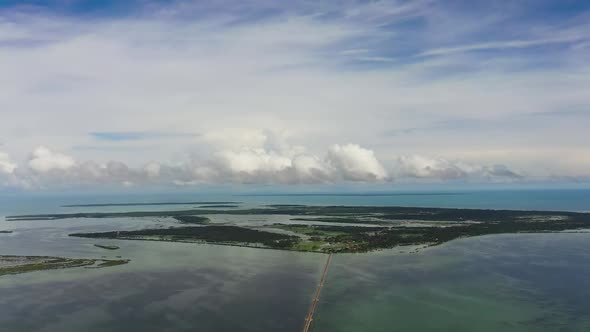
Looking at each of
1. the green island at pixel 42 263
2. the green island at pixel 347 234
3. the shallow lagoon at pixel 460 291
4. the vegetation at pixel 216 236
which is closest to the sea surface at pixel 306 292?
the shallow lagoon at pixel 460 291

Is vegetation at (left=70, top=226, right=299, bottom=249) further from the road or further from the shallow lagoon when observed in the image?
the road

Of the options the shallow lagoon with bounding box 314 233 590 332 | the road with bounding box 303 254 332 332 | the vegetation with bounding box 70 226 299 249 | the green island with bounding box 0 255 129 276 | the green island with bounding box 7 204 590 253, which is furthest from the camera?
the vegetation with bounding box 70 226 299 249

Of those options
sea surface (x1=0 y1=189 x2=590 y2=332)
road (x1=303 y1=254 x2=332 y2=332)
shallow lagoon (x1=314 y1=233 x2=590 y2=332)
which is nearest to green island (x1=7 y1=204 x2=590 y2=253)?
sea surface (x1=0 y1=189 x2=590 y2=332)

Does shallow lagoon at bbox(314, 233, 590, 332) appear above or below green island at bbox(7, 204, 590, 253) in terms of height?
below

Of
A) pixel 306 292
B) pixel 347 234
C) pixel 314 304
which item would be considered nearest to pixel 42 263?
pixel 306 292

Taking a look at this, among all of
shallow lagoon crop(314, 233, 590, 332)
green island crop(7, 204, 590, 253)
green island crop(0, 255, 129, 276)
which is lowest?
green island crop(0, 255, 129, 276)

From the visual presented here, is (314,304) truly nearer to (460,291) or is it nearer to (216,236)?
(460,291)
